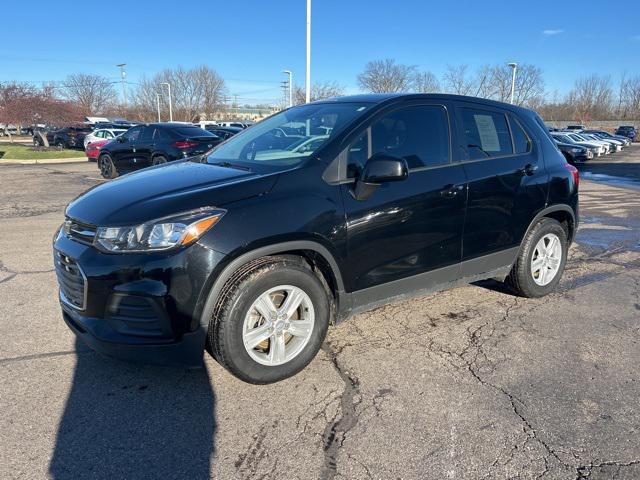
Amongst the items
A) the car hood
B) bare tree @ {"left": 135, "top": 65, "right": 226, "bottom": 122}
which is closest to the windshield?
the car hood

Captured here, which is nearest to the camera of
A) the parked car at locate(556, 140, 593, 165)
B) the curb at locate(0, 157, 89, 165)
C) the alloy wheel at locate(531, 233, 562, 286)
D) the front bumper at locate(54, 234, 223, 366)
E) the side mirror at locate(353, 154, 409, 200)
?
the front bumper at locate(54, 234, 223, 366)

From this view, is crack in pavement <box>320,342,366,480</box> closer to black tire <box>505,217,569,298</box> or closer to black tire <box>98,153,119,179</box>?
black tire <box>505,217,569,298</box>

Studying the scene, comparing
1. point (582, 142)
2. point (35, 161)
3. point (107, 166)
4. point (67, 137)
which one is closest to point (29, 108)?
point (67, 137)

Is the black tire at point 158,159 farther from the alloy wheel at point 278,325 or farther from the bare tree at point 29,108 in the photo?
the bare tree at point 29,108

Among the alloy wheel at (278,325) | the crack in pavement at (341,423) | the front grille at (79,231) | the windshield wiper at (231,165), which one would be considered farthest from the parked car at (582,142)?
the front grille at (79,231)

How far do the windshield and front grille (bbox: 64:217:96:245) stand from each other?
49.1 inches

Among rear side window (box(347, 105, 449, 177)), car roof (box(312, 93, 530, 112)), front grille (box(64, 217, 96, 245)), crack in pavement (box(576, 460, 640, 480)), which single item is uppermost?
car roof (box(312, 93, 530, 112))

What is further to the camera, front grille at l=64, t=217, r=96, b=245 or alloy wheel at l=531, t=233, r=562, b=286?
alloy wheel at l=531, t=233, r=562, b=286

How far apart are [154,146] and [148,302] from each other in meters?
10.8

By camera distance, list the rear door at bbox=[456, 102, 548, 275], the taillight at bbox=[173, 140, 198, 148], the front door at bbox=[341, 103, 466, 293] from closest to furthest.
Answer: the front door at bbox=[341, 103, 466, 293] < the rear door at bbox=[456, 102, 548, 275] < the taillight at bbox=[173, 140, 198, 148]

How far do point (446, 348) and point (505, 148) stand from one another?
6.26 ft

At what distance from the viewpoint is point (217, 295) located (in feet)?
9.34

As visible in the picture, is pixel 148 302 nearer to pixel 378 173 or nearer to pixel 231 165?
pixel 231 165

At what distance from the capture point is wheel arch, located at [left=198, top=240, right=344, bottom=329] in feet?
9.23
